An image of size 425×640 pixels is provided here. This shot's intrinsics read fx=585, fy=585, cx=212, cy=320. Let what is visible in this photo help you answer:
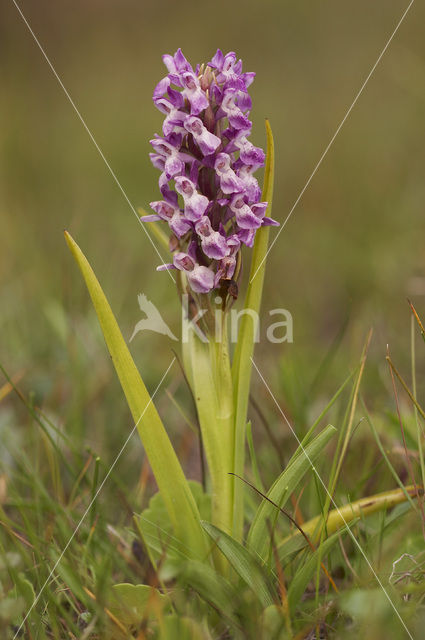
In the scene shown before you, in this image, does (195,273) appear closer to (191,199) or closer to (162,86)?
(191,199)

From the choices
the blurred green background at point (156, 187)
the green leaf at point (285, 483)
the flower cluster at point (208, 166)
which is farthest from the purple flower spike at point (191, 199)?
the blurred green background at point (156, 187)

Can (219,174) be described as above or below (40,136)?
above

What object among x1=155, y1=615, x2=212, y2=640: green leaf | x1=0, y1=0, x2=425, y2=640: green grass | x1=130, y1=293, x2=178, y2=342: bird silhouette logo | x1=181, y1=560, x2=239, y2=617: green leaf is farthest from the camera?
x1=130, y1=293, x2=178, y2=342: bird silhouette logo

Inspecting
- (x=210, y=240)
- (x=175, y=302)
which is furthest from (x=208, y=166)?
(x=175, y=302)

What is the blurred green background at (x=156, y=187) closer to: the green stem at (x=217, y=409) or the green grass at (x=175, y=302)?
the green grass at (x=175, y=302)

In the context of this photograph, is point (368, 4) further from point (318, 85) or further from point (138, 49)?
point (138, 49)

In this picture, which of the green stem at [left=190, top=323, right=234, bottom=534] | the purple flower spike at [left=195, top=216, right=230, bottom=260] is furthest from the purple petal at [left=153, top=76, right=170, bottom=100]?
the green stem at [left=190, top=323, right=234, bottom=534]

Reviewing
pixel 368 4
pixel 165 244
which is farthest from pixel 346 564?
pixel 368 4

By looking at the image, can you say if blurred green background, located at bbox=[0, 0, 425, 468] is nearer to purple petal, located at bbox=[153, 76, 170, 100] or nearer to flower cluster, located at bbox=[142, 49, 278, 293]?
flower cluster, located at bbox=[142, 49, 278, 293]
